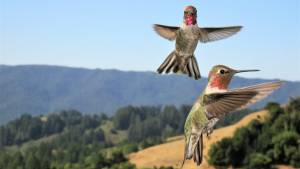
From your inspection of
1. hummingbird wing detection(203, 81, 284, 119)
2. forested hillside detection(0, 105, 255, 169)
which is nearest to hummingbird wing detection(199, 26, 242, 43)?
hummingbird wing detection(203, 81, 284, 119)

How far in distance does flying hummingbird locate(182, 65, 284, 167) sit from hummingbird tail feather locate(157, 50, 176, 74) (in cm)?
30

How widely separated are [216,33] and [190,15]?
431 mm

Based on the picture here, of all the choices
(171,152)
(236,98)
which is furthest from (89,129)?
(236,98)

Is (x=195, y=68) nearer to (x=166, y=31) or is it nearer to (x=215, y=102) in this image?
(x=215, y=102)

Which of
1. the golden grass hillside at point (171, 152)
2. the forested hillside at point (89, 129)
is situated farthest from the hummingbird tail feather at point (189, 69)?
the forested hillside at point (89, 129)

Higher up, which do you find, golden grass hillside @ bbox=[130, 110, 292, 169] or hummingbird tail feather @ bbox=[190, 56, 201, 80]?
hummingbird tail feather @ bbox=[190, 56, 201, 80]

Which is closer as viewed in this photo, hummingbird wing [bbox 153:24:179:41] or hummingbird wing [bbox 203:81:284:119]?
hummingbird wing [bbox 203:81:284:119]

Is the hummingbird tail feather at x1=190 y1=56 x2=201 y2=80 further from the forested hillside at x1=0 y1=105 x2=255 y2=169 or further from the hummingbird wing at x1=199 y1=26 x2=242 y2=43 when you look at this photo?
the forested hillside at x1=0 y1=105 x2=255 y2=169

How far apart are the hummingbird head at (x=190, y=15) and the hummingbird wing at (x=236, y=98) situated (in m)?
0.49

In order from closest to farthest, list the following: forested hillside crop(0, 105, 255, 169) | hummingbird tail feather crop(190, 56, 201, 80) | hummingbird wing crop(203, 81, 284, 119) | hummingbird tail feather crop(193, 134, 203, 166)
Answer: hummingbird wing crop(203, 81, 284, 119) < hummingbird tail feather crop(193, 134, 203, 166) < hummingbird tail feather crop(190, 56, 201, 80) < forested hillside crop(0, 105, 255, 169)

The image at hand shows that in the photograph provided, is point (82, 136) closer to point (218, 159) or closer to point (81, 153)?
point (81, 153)

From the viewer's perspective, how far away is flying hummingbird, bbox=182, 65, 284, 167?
1.54 m

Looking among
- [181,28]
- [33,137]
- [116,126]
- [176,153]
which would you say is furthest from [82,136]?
[181,28]

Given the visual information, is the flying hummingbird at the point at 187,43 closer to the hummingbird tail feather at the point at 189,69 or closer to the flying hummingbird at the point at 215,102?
the hummingbird tail feather at the point at 189,69
